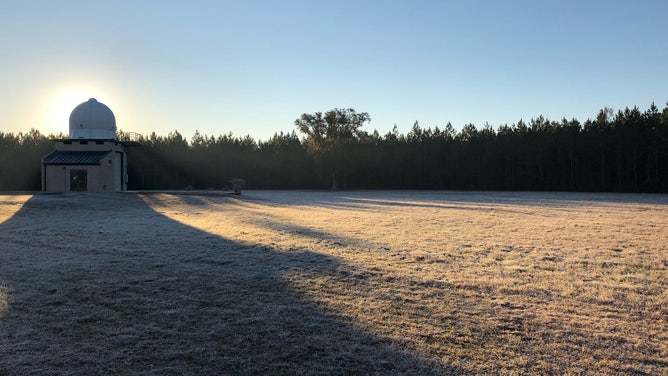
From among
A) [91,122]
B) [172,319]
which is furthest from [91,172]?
[172,319]

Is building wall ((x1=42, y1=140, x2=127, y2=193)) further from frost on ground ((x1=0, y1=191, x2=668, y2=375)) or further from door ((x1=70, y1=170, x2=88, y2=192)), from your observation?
frost on ground ((x1=0, y1=191, x2=668, y2=375))

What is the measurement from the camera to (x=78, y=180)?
3381 cm

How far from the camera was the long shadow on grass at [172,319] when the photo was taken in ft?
11.2

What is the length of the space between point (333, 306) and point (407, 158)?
51032mm

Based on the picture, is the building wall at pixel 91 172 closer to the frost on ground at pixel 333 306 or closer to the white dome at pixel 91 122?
the white dome at pixel 91 122

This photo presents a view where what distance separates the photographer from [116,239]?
31.8 feet

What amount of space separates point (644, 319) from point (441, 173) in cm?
5009

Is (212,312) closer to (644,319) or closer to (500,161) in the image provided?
(644,319)

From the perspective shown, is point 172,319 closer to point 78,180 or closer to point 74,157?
point 78,180

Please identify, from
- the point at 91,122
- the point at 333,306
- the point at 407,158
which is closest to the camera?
the point at 333,306

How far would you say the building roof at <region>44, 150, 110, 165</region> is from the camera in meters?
33.0

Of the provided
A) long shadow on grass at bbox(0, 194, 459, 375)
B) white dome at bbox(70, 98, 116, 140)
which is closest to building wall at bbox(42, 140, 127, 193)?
white dome at bbox(70, 98, 116, 140)

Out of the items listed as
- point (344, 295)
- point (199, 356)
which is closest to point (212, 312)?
point (199, 356)

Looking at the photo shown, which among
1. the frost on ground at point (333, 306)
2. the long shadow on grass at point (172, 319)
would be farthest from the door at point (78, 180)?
the long shadow on grass at point (172, 319)
